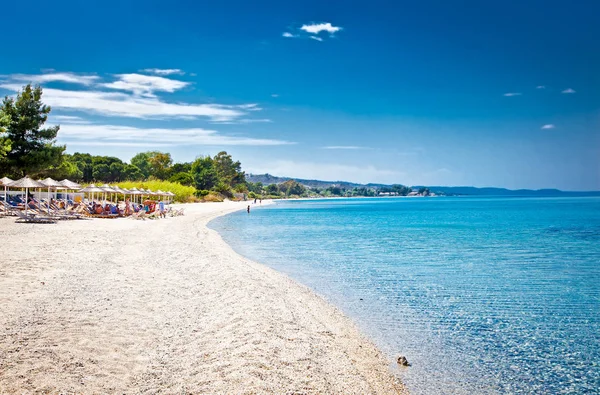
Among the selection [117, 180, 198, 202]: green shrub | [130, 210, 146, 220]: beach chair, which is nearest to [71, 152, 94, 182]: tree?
[117, 180, 198, 202]: green shrub

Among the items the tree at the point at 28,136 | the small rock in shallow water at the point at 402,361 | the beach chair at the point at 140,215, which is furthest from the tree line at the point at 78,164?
the small rock in shallow water at the point at 402,361

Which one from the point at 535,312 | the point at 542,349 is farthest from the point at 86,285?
the point at 535,312

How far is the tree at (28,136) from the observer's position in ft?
102

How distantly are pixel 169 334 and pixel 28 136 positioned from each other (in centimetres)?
3183

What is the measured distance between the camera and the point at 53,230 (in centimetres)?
1686

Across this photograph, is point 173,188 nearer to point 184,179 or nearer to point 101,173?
point 184,179

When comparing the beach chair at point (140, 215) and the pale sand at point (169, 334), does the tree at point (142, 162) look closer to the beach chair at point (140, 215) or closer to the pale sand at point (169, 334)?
the beach chair at point (140, 215)

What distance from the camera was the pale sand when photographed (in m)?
4.51

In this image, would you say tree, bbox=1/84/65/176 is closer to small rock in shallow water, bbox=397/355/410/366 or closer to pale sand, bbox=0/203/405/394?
pale sand, bbox=0/203/405/394

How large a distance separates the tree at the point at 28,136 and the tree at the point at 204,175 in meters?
48.3

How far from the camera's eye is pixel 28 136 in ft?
104

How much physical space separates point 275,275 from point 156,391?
7.42 meters

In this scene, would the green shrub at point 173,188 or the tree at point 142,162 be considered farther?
the tree at point 142,162

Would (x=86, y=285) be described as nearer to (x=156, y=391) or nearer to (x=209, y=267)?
(x=209, y=267)
